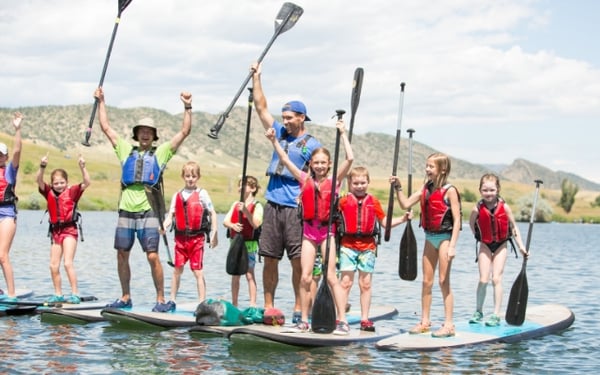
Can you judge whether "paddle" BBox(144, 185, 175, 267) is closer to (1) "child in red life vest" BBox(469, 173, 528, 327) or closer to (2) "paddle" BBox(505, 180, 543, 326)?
(1) "child in red life vest" BBox(469, 173, 528, 327)

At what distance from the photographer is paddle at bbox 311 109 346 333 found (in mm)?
10094

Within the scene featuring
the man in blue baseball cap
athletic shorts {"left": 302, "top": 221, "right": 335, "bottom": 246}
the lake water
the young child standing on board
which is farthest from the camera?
the man in blue baseball cap

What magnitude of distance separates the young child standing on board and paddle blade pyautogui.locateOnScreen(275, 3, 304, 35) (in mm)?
2616

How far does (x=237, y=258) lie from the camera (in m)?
11.3

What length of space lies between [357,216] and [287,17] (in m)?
2.92

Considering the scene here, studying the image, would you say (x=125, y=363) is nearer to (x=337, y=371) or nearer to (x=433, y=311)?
(x=337, y=371)

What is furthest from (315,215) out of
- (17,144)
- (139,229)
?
(17,144)

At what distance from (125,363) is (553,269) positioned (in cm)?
1920

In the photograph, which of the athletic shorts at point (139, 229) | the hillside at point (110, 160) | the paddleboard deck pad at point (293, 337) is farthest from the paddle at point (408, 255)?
the hillside at point (110, 160)

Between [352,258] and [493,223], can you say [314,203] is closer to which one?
[352,258]

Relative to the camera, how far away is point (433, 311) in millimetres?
14727

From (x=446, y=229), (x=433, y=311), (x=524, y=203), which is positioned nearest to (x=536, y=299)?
(x=433, y=311)

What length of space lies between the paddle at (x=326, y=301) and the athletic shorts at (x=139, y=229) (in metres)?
2.45

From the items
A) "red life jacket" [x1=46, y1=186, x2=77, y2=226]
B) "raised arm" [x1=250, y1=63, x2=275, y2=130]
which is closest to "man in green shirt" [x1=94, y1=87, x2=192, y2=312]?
"raised arm" [x1=250, y1=63, x2=275, y2=130]
